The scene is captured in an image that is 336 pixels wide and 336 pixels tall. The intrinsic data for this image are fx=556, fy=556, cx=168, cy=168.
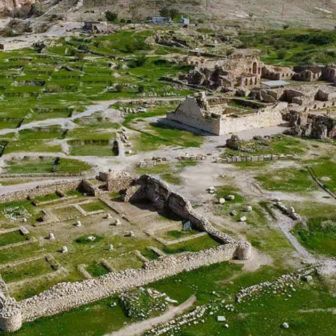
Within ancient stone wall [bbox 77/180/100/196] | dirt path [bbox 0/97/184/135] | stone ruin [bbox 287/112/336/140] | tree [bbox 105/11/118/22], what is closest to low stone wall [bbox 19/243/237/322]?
ancient stone wall [bbox 77/180/100/196]

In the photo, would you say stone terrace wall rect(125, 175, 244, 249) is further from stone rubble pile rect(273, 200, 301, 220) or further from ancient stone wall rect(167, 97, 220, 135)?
ancient stone wall rect(167, 97, 220, 135)

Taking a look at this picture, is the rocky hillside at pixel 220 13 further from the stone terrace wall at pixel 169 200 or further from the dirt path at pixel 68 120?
the stone terrace wall at pixel 169 200

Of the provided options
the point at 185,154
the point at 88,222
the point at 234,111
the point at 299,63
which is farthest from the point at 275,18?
the point at 88,222

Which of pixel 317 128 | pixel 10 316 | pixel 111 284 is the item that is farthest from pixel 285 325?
pixel 317 128

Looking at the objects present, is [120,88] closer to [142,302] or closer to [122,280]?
[122,280]

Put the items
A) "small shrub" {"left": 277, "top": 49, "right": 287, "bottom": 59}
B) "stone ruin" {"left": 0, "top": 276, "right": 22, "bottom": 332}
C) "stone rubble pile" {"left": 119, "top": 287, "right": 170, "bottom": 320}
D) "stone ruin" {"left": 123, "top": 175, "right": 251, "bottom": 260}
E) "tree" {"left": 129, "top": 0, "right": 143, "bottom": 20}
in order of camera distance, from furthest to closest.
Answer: "tree" {"left": 129, "top": 0, "right": 143, "bottom": 20}
"small shrub" {"left": 277, "top": 49, "right": 287, "bottom": 59}
"stone ruin" {"left": 123, "top": 175, "right": 251, "bottom": 260}
"stone rubble pile" {"left": 119, "top": 287, "right": 170, "bottom": 320}
"stone ruin" {"left": 0, "top": 276, "right": 22, "bottom": 332}

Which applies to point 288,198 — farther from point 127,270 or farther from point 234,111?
point 234,111
